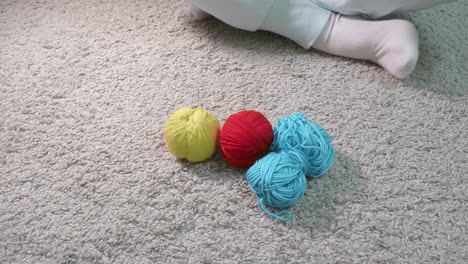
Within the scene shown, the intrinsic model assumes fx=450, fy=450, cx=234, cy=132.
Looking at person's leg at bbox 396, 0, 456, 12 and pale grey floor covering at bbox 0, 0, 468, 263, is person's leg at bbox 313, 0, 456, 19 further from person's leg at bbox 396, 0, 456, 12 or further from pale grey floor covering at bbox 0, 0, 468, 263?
pale grey floor covering at bbox 0, 0, 468, 263

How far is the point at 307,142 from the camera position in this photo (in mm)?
703

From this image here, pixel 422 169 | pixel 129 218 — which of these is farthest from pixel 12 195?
pixel 422 169

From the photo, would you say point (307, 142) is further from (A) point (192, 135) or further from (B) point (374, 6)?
(B) point (374, 6)

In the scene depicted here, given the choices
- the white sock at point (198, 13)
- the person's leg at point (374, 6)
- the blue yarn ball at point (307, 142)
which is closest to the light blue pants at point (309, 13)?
the person's leg at point (374, 6)

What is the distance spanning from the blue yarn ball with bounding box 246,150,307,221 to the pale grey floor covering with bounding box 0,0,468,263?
0.02 metres

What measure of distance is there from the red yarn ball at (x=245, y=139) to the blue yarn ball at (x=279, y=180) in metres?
0.02

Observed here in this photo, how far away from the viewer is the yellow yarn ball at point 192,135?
0.71 metres

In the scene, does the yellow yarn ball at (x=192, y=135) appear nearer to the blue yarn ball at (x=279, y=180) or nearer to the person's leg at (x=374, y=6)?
the blue yarn ball at (x=279, y=180)

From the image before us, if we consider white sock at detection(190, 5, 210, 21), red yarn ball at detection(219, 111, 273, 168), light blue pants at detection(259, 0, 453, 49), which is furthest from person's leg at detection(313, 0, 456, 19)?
red yarn ball at detection(219, 111, 273, 168)

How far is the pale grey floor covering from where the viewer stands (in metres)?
0.66

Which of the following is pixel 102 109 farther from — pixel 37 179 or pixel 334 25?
pixel 334 25

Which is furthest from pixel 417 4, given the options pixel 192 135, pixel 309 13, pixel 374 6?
pixel 192 135

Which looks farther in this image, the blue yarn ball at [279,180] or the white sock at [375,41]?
the white sock at [375,41]

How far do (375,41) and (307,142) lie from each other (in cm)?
32
